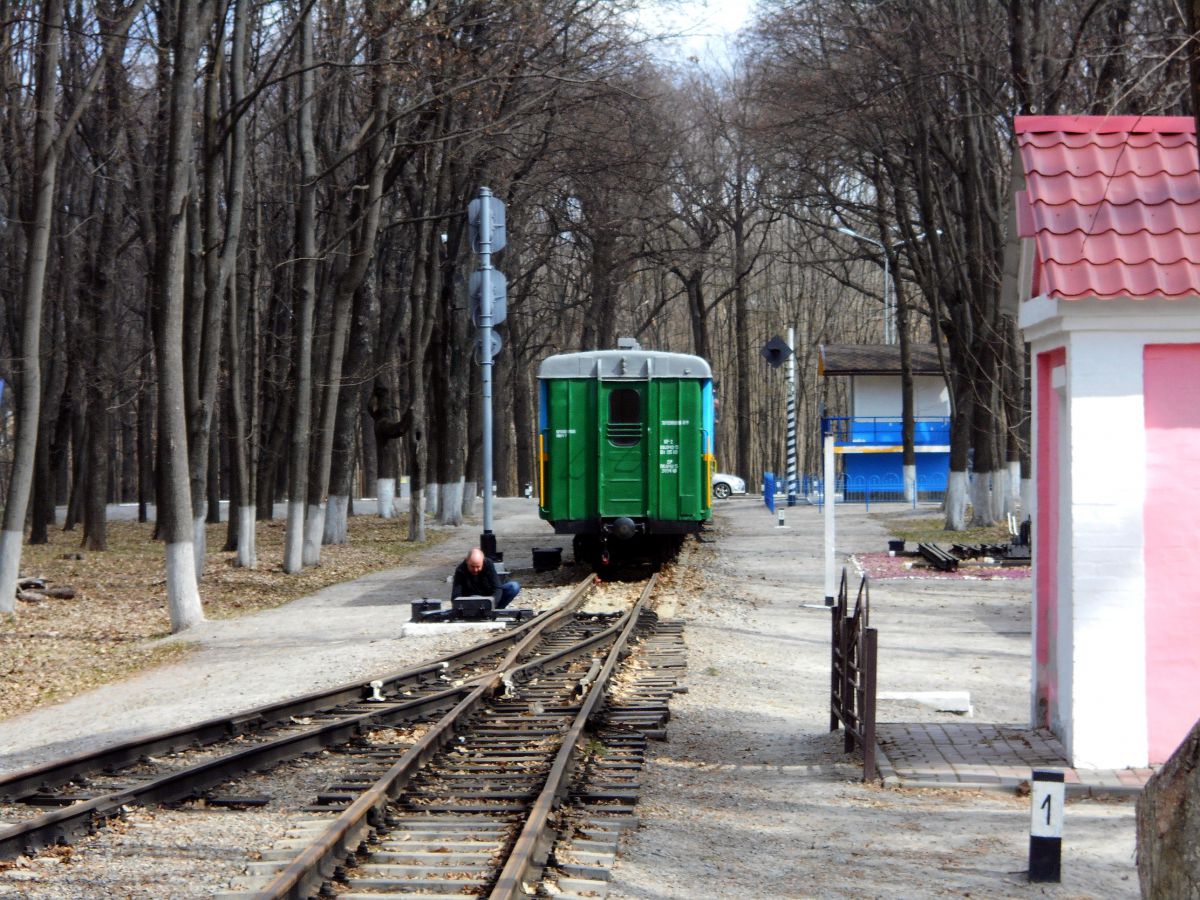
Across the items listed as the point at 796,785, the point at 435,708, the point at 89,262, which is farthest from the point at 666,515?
the point at 89,262

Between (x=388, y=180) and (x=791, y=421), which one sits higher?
(x=388, y=180)

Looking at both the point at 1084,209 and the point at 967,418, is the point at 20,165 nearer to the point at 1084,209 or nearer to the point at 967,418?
the point at 967,418

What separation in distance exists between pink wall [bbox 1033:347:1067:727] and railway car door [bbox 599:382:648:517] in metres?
12.5

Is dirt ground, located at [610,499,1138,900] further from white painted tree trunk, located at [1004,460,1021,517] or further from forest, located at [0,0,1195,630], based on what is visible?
white painted tree trunk, located at [1004,460,1021,517]

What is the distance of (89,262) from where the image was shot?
32.1 m

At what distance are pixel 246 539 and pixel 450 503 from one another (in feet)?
36.0

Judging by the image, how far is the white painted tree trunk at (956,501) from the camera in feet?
106

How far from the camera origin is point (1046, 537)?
1038cm

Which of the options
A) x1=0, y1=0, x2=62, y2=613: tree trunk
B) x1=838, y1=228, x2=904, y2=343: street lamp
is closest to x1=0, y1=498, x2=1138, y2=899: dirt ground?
x1=0, y1=0, x2=62, y2=613: tree trunk

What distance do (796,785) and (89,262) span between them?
87.3 ft

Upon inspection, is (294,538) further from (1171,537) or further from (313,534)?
(1171,537)

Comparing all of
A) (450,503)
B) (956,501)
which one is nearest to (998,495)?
(956,501)

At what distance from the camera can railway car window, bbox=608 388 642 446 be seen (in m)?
22.9

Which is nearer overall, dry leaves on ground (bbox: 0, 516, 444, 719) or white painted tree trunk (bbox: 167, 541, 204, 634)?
dry leaves on ground (bbox: 0, 516, 444, 719)
